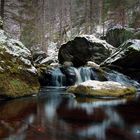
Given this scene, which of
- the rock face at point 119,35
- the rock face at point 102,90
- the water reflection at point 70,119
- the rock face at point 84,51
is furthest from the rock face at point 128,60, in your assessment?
the rock face at point 119,35

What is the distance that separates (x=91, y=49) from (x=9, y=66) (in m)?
9.09

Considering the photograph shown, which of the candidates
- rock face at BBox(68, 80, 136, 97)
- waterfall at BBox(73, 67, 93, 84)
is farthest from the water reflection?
waterfall at BBox(73, 67, 93, 84)

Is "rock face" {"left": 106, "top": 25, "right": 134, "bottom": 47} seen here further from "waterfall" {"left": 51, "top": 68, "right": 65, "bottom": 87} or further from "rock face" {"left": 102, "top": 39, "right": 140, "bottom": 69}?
"waterfall" {"left": 51, "top": 68, "right": 65, "bottom": 87}

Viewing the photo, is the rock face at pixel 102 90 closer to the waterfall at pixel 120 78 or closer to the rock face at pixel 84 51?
the waterfall at pixel 120 78

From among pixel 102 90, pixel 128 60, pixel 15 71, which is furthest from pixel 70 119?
pixel 128 60

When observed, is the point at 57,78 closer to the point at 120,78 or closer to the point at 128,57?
the point at 120,78

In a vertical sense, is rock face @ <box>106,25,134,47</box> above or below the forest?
above

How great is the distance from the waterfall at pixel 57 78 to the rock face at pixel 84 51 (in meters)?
3.98

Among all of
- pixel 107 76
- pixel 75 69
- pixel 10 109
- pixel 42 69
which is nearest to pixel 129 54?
pixel 107 76


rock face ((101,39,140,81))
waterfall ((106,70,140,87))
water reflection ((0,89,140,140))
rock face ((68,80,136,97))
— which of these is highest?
rock face ((101,39,140,81))

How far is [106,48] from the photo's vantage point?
68.8 ft

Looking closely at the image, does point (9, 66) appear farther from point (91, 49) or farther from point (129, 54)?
point (91, 49)

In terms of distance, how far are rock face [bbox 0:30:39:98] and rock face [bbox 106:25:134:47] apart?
47.8ft

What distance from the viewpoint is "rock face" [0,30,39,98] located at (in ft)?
37.8
